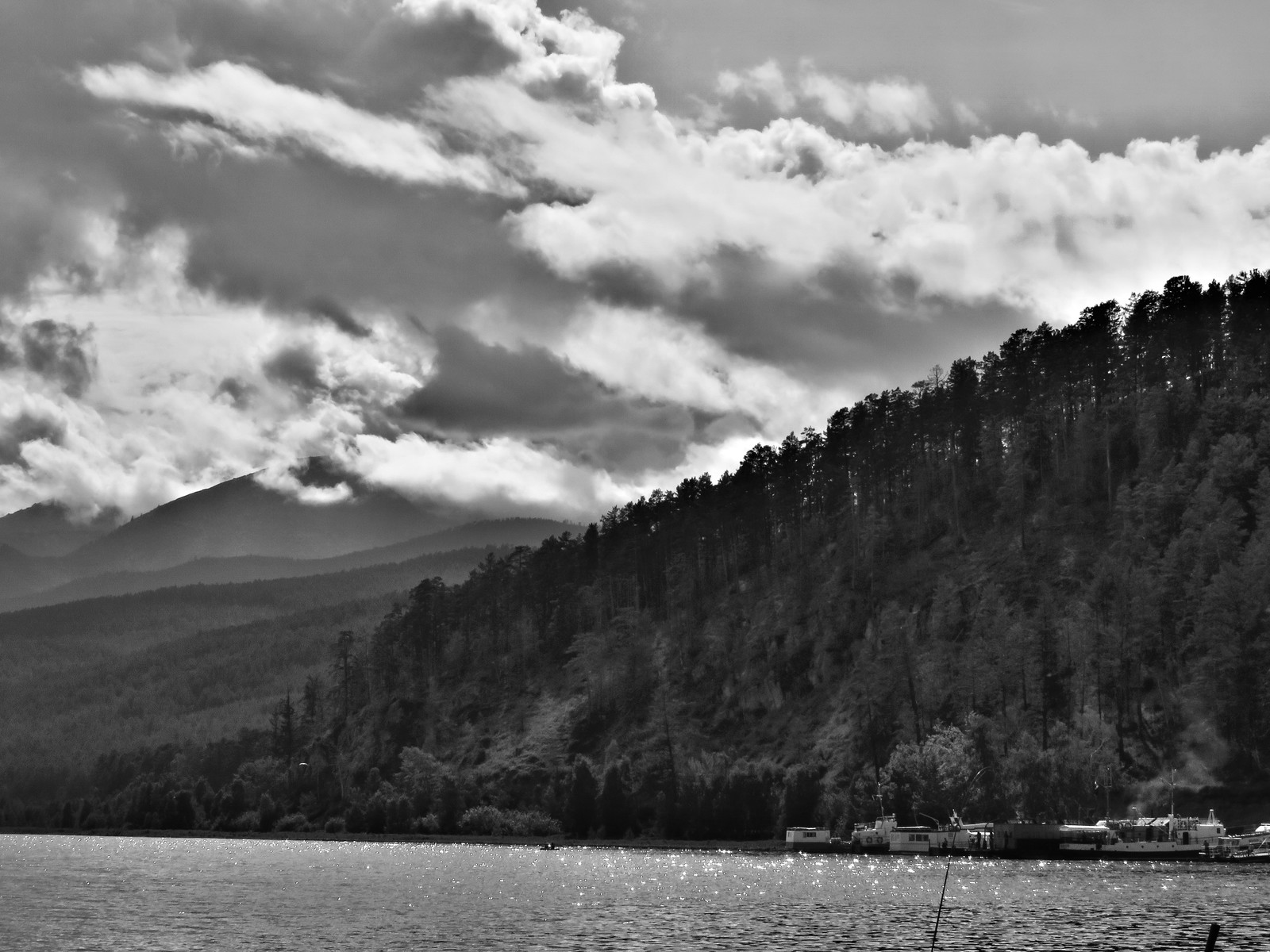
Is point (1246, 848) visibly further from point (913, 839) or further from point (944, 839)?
point (913, 839)

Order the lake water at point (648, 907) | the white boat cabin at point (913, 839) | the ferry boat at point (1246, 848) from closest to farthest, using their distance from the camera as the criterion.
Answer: the lake water at point (648, 907) < the ferry boat at point (1246, 848) < the white boat cabin at point (913, 839)

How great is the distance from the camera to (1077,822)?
187500 mm

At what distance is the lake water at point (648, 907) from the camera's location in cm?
9644

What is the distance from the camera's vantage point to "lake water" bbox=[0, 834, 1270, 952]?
9644 centimetres

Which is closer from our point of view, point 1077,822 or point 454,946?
point 454,946

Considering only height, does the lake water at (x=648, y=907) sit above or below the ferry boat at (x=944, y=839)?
below

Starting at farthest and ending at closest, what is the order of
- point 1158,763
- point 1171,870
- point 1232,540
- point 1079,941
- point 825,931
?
point 1232,540, point 1158,763, point 1171,870, point 825,931, point 1079,941

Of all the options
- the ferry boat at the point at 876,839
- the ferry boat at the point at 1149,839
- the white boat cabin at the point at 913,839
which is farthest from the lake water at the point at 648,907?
the ferry boat at the point at 876,839

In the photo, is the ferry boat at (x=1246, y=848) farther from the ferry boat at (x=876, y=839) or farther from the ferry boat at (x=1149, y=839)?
the ferry boat at (x=876, y=839)

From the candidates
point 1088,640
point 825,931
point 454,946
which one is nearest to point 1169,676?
point 1088,640

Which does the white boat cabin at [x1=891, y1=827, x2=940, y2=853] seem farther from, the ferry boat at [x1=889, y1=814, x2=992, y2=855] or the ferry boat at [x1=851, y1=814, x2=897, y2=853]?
the ferry boat at [x1=851, y1=814, x2=897, y2=853]

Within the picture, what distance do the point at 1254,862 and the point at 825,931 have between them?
77.7 metres

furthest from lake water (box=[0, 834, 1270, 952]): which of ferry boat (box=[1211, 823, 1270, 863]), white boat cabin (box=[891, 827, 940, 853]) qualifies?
white boat cabin (box=[891, 827, 940, 853])

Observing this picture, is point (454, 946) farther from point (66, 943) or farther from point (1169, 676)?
point (1169, 676)
